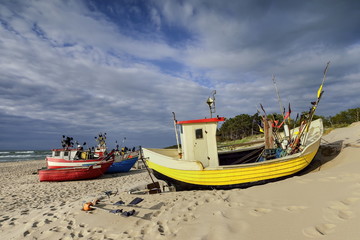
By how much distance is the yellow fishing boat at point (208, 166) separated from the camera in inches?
305

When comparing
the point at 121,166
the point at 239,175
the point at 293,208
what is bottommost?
the point at 121,166

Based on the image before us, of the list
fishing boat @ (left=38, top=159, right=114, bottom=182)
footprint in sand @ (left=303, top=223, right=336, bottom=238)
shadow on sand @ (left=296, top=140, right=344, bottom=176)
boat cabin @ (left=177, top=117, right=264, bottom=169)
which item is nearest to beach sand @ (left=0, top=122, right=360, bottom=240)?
footprint in sand @ (left=303, top=223, right=336, bottom=238)

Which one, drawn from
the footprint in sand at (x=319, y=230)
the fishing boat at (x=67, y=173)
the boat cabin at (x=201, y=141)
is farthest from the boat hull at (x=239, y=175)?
the fishing boat at (x=67, y=173)

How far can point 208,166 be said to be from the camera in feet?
27.8

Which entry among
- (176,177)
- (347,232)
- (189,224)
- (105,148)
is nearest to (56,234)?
(189,224)

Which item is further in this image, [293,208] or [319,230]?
[293,208]

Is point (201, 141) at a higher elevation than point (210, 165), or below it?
higher

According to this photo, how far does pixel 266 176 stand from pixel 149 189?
4.72m

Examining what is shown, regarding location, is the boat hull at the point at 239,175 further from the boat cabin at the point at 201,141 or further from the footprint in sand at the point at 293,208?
the footprint in sand at the point at 293,208

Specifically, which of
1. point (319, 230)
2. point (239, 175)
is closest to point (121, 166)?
point (239, 175)

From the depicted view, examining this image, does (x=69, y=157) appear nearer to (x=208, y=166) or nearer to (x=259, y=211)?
(x=208, y=166)

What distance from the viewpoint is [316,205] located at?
4.30 meters

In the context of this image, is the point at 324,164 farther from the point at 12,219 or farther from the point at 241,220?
the point at 12,219

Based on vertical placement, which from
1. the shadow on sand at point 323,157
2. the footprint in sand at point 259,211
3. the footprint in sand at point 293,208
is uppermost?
the shadow on sand at point 323,157
